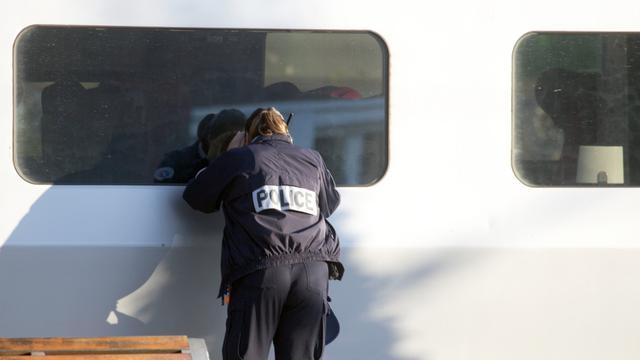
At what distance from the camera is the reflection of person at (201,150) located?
14.7ft

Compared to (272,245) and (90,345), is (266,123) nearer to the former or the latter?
(272,245)

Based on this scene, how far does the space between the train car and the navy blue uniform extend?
0.31 meters

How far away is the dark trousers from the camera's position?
4.05 meters

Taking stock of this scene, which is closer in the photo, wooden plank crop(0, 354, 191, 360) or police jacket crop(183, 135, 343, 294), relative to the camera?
wooden plank crop(0, 354, 191, 360)

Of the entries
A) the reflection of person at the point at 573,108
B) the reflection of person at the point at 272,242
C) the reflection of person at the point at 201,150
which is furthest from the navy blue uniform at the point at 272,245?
the reflection of person at the point at 573,108

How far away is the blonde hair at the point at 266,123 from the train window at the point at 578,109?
3.61ft

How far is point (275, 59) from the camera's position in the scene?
4500mm

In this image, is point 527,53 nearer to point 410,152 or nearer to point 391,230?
point 410,152

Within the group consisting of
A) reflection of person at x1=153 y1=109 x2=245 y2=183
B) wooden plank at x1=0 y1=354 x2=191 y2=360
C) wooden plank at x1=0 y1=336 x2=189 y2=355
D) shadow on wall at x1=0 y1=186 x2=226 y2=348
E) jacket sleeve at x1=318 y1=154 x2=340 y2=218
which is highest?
reflection of person at x1=153 y1=109 x2=245 y2=183

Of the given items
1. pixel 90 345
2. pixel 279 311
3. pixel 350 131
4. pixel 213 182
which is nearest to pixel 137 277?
pixel 213 182

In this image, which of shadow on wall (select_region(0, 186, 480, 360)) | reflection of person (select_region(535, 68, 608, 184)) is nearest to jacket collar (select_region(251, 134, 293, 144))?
shadow on wall (select_region(0, 186, 480, 360))

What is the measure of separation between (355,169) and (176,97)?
0.86 metres

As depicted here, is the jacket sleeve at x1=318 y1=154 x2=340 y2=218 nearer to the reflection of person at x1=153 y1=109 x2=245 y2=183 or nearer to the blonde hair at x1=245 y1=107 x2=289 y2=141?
the blonde hair at x1=245 y1=107 x2=289 y2=141

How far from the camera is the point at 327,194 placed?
429cm
